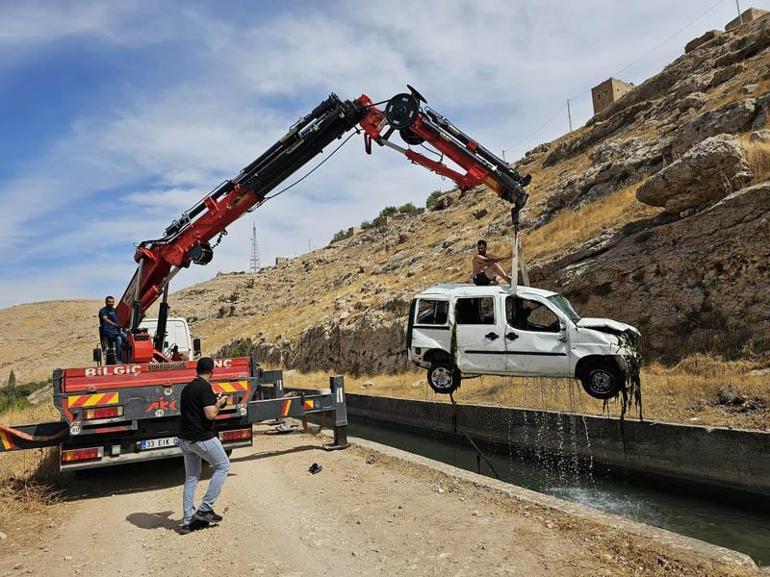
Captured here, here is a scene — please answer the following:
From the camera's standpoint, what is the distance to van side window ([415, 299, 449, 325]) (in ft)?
32.4

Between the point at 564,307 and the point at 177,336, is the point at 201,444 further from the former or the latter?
the point at 177,336

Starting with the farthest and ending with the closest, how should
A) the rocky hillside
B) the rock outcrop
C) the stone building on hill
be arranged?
the stone building on hill, the rocky hillside, the rock outcrop

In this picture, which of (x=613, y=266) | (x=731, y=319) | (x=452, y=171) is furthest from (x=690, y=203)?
(x=452, y=171)

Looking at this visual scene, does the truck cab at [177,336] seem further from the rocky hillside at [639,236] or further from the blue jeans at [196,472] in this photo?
the rocky hillside at [639,236]

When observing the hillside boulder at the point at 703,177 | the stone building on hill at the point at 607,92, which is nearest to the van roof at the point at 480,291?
the hillside boulder at the point at 703,177

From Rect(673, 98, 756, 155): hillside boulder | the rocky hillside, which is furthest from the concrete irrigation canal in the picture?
Rect(673, 98, 756, 155): hillside boulder

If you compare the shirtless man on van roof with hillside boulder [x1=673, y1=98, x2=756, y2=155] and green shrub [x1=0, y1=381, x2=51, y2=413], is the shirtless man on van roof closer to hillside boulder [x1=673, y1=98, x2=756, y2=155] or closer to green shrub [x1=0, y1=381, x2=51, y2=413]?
hillside boulder [x1=673, y1=98, x2=756, y2=155]

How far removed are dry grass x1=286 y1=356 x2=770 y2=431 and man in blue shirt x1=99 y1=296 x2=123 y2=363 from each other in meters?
9.27

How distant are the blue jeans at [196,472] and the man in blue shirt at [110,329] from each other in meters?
5.41

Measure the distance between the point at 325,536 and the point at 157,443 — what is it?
386 cm

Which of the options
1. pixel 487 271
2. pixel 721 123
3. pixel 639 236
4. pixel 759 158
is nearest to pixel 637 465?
pixel 487 271

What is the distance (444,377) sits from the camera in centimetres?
967

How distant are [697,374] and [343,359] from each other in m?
19.7

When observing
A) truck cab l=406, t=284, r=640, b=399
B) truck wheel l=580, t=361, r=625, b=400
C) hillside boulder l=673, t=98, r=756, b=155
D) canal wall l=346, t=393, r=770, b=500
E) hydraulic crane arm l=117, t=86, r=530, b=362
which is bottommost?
canal wall l=346, t=393, r=770, b=500
